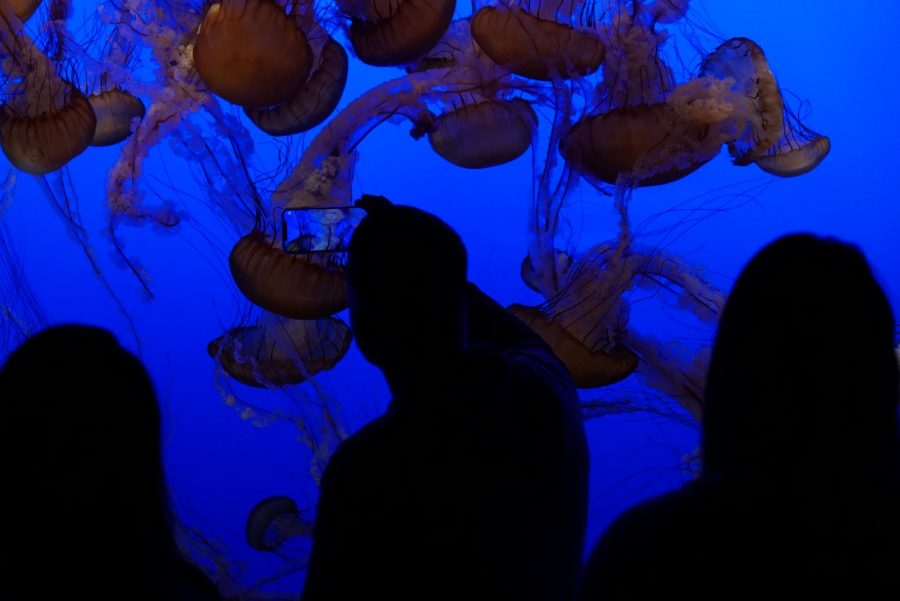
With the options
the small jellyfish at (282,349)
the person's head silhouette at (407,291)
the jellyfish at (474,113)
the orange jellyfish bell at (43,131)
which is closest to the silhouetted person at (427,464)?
the person's head silhouette at (407,291)

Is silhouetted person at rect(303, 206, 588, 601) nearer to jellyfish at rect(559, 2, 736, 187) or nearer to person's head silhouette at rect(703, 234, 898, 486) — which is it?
person's head silhouette at rect(703, 234, 898, 486)

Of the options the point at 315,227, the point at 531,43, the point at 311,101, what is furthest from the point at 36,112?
the point at 531,43

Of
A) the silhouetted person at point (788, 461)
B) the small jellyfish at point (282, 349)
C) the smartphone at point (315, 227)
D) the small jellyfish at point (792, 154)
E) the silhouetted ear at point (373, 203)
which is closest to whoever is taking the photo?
the silhouetted person at point (788, 461)

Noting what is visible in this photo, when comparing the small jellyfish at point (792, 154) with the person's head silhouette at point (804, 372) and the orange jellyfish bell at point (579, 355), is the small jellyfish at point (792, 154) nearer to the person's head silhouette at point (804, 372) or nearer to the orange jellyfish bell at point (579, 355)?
the orange jellyfish bell at point (579, 355)

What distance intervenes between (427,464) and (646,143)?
6.99 ft

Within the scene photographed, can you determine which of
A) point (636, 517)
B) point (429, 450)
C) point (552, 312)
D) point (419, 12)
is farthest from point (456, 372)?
point (419, 12)

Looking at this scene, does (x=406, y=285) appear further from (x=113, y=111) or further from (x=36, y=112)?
(x=113, y=111)

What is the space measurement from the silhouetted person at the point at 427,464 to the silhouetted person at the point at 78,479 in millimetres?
277

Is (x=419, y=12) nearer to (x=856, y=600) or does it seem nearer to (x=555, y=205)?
(x=555, y=205)

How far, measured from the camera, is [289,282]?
325 cm

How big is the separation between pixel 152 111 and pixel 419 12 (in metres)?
1.23

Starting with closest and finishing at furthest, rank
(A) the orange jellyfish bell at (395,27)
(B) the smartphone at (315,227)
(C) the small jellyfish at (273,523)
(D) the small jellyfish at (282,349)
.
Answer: (B) the smartphone at (315,227), (A) the orange jellyfish bell at (395,27), (D) the small jellyfish at (282,349), (C) the small jellyfish at (273,523)

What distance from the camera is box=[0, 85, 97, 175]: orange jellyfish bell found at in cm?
334

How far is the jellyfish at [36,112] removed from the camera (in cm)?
334
